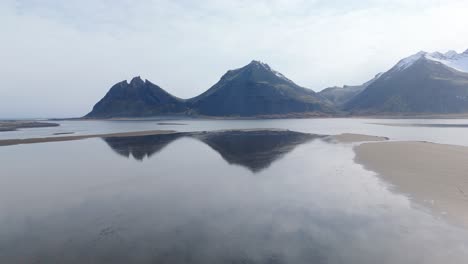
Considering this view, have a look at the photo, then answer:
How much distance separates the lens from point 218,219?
56.9ft

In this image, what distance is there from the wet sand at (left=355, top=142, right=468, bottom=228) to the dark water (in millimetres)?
1624

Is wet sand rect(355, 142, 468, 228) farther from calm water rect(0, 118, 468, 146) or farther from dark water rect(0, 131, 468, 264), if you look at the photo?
calm water rect(0, 118, 468, 146)

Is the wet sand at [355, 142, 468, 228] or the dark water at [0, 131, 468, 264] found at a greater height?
the wet sand at [355, 142, 468, 228]

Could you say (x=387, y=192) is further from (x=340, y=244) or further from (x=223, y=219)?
(x=223, y=219)

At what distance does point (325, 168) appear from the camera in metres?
32.1

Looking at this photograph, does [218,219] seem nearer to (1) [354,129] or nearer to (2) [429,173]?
(2) [429,173]

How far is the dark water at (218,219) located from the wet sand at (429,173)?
63.9 inches

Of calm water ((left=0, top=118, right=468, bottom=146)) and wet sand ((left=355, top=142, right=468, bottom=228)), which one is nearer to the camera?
wet sand ((left=355, top=142, right=468, bottom=228))

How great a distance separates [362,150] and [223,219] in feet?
116

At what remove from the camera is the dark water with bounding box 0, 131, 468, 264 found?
13102mm

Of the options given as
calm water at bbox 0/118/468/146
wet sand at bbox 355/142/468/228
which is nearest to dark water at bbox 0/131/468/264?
wet sand at bbox 355/142/468/228

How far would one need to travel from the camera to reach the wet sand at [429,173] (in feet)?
61.6

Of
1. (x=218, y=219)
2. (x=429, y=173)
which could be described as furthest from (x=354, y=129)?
(x=218, y=219)

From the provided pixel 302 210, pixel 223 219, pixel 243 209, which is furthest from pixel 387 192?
pixel 223 219
